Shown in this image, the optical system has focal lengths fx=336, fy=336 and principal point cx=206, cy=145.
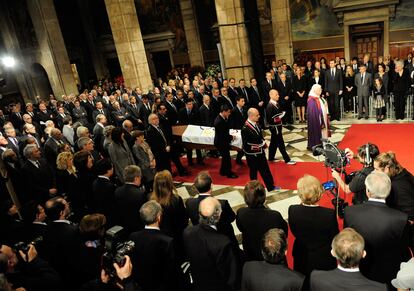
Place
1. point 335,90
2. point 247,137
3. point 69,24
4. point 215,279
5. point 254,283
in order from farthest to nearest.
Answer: point 69,24, point 335,90, point 247,137, point 215,279, point 254,283

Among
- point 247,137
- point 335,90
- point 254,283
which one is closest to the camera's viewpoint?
point 254,283

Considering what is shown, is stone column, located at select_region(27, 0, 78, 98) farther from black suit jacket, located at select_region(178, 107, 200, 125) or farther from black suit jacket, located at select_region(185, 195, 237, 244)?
black suit jacket, located at select_region(185, 195, 237, 244)

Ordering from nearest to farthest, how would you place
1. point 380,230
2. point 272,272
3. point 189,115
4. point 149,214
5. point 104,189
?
point 272,272, point 380,230, point 149,214, point 104,189, point 189,115

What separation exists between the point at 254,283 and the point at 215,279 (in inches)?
24.3

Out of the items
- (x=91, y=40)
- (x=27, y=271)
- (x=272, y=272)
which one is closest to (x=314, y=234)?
(x=272, y=272)

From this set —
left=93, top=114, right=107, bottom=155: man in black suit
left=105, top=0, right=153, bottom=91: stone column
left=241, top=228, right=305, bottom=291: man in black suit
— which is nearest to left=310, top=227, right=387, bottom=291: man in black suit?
left=241, top=228, right=305, bottom=291: man in black suit

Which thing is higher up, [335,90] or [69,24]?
[69,24]

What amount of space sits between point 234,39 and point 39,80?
15.7 m

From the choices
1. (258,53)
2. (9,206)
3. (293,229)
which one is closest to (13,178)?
(9,206)

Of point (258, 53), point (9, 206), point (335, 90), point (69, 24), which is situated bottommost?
point (335, 90)

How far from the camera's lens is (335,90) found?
9.64m

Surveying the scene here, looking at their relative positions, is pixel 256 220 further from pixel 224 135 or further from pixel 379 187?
pixel 224 135

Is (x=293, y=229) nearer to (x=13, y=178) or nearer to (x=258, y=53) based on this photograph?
(x=13, y=178)

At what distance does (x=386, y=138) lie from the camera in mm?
7863
